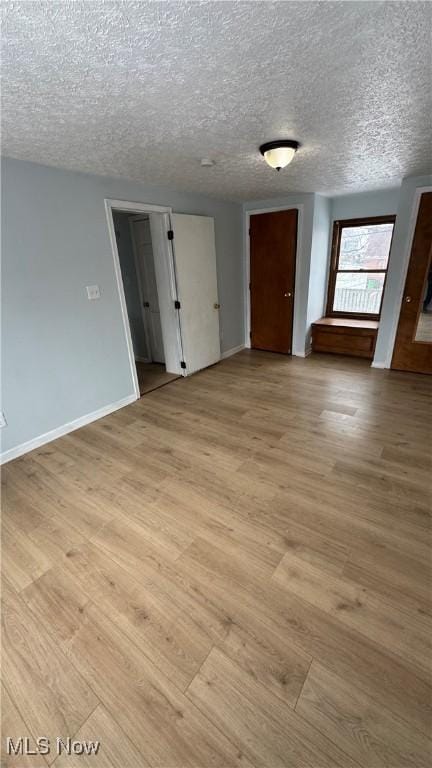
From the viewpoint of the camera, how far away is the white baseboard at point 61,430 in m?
2.56

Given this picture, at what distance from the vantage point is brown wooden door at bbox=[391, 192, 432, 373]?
3.41 meters

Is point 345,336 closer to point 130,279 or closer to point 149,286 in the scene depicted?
point 149,286

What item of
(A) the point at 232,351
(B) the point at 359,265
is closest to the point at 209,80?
(A) the point at 232,351

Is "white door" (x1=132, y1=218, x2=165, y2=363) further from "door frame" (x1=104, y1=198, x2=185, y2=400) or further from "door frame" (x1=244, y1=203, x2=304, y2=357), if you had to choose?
"door frame" (x1=244, y1=203, x2=304, y2=357)

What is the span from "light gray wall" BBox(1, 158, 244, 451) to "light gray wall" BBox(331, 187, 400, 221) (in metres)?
2.78

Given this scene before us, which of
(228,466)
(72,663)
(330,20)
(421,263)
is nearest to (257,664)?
(72,663)

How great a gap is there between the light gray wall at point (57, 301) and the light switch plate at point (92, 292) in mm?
47

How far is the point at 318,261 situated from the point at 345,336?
1.19 metres

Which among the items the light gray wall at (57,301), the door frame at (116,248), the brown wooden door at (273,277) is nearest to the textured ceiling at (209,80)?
the light gray wall at (57,301)

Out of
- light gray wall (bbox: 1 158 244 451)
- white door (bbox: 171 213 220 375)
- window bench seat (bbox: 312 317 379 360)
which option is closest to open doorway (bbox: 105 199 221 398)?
white door (bbox: 171 213 220 375)

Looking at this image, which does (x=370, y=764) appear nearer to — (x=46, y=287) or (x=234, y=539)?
(x=234, y=539)

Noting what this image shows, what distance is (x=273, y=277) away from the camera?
4621mm

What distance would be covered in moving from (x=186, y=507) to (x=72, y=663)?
2.99ft

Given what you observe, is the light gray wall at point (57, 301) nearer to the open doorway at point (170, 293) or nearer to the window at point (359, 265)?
the open doorway at point (170, 293)
